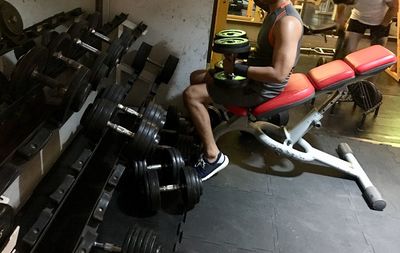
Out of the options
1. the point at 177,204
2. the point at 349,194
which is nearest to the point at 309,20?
the point at 349,194

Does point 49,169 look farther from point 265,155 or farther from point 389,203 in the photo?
point 389,203

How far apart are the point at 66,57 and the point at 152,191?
685 millimetres

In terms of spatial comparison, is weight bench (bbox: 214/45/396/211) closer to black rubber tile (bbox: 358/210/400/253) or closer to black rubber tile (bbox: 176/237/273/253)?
black rubber tile (bbox: 358/210/400/253)

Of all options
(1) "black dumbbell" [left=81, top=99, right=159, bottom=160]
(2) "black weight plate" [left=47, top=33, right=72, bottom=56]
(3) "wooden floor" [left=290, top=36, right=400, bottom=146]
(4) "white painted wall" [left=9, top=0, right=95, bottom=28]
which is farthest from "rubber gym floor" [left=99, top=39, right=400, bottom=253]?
(4) "white painted wall" [left=9, top=0, right=95, bottom=28]

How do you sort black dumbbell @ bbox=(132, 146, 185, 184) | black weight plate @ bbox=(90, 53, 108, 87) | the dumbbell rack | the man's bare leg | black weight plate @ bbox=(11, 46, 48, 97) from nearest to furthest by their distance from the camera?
the dumbbell rack → black weight plate @ bbox=(11, 46, 48, 97) → black weight plate @ bbox=(90, 53, 108, 87) → black dumbbell @ bbox=(132, 146, 185, 184) → the man's bare leg

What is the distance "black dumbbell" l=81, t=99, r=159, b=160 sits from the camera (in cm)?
155

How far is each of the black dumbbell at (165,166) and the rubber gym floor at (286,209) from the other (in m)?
0.18

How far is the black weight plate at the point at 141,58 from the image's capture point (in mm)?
2355

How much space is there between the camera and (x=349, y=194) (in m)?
2.14

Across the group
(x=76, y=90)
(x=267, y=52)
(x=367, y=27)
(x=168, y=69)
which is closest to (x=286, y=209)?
(x=267, y=52)

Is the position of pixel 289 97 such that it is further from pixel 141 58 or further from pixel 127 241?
pixel 127 241

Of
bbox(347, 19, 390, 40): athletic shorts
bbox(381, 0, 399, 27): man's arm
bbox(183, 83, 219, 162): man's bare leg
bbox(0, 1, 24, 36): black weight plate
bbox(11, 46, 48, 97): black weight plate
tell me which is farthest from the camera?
bbox(347, 19, 390, 40): athletic shorts

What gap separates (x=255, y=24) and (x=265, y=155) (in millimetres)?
3690

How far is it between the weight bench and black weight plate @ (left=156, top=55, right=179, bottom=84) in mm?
451
